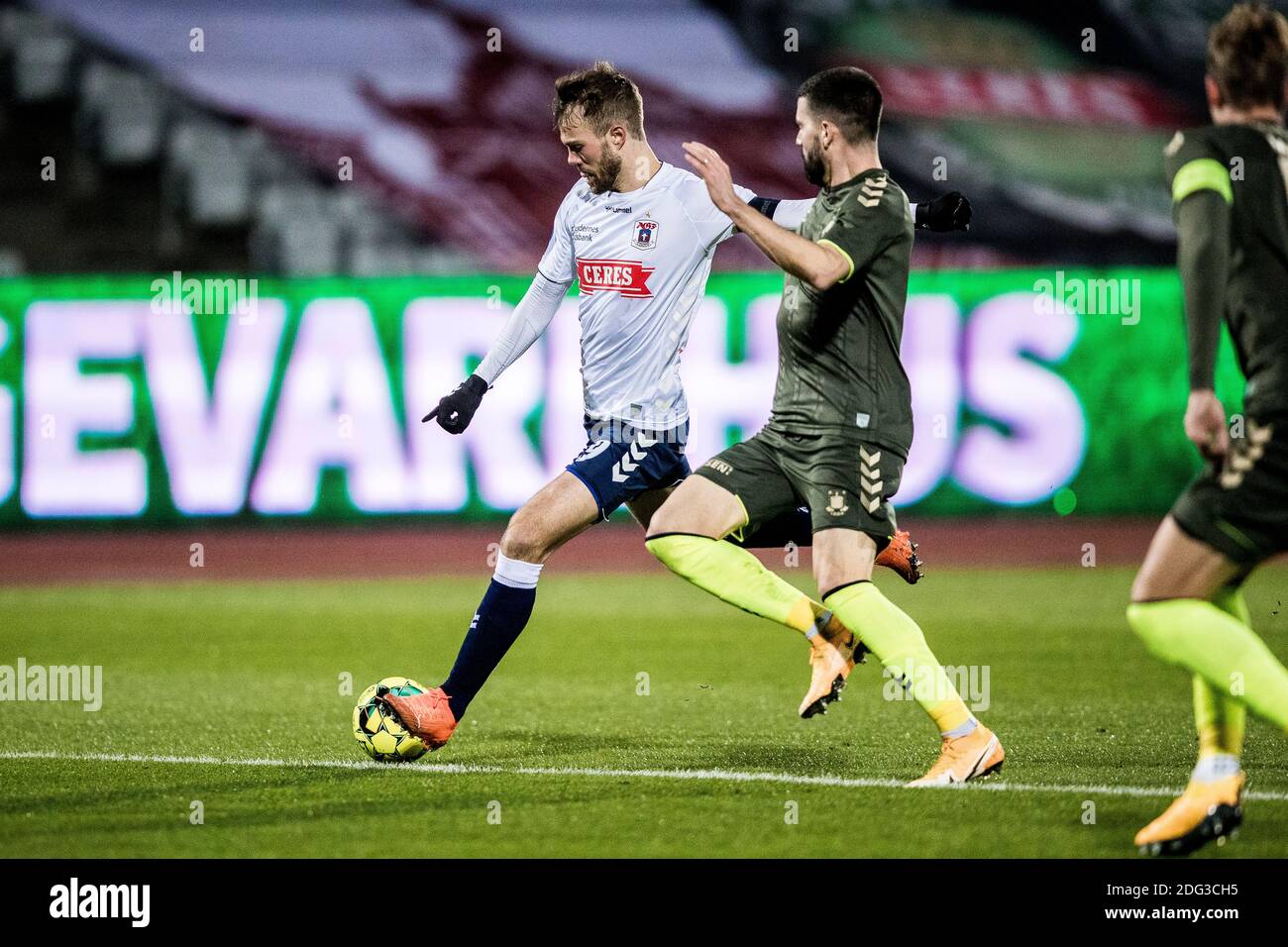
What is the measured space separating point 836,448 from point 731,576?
20.0 inches

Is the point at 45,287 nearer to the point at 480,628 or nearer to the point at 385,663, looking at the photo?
the point at 385,663

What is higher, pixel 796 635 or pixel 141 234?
pixel 141 234

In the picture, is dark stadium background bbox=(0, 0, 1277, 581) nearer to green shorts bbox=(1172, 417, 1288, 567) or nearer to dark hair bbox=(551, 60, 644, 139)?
dark hair bbox=(551, 60, 644, 139)

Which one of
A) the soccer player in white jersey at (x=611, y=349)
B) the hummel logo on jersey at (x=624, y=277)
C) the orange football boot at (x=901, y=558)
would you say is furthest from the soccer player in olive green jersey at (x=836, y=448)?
the hummel logo on jersey at (x=624, y=277)

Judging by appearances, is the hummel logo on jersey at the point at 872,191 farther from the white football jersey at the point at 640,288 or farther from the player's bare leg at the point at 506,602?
the player's bare leg at the point at 506,602

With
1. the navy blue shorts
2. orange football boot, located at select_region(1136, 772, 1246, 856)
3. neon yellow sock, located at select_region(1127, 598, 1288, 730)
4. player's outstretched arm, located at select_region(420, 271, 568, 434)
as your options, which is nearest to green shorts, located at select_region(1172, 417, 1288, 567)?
neon yellow sock, located at select_region(1127, 598, 1288, 730)


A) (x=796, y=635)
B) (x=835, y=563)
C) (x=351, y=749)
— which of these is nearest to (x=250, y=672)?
(x=351, y=749)

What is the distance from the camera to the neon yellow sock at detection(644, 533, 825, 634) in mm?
Answer: 5254

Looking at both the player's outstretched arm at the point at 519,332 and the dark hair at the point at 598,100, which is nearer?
the dark hair at the point at 598,100

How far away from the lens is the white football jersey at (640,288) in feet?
19.1

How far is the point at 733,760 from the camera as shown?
5.66 metres

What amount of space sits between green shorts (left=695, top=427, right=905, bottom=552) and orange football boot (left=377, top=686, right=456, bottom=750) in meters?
1.13

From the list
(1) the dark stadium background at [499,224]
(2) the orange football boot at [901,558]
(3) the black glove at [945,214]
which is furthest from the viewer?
(1) the dark stadium background at [499,224]

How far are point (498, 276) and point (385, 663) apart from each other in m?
6.14
